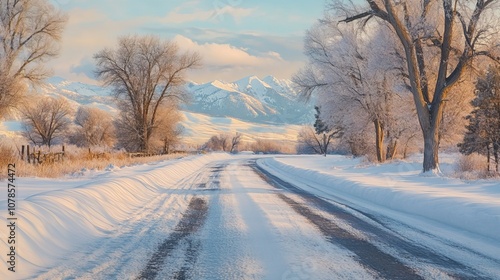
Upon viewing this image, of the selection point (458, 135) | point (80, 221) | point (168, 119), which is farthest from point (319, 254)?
point (168, 119)

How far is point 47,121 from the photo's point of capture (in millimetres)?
70688

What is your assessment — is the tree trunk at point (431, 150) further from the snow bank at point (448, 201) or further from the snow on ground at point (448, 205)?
the snow on ground at point (448, 205)

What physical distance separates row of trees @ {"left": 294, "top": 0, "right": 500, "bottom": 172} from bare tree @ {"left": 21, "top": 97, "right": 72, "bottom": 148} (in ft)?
182

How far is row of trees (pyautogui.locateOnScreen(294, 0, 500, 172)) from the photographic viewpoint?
1673 centimetres

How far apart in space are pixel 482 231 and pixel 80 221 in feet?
23.3

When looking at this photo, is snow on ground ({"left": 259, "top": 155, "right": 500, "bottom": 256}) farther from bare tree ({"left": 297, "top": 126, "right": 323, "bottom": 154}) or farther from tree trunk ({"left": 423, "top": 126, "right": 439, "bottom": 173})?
bare tree ({"left": 297, "top": 126, "right": 323, "bottom": 154})

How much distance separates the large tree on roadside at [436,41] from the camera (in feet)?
53.0

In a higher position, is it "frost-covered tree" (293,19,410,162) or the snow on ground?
"frost-covered tree" (293,19,410,162)

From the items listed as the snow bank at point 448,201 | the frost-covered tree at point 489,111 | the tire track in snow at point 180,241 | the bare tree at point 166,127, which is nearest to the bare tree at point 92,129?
the bare tree at point 166,127

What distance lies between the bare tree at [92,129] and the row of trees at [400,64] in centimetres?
5433

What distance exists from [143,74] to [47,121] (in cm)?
3708

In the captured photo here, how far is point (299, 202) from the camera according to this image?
10883mm

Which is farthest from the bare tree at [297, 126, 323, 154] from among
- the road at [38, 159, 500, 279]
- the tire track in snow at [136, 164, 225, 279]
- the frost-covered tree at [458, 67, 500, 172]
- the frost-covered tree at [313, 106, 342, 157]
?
the tire track in snow at [136, 164, 225, 279]

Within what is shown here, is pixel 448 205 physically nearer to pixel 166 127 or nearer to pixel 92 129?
pixel 166 127
